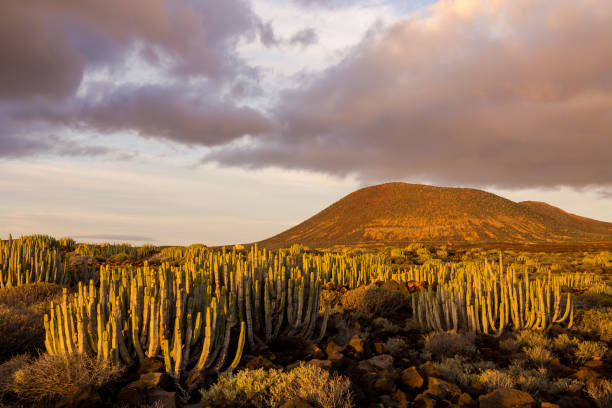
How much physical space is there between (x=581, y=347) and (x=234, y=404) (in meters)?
6.08

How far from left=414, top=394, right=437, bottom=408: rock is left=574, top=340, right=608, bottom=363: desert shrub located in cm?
374

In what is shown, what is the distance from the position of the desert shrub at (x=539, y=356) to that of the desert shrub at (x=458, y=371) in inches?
42.6

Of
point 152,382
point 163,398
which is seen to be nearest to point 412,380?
point 163,398

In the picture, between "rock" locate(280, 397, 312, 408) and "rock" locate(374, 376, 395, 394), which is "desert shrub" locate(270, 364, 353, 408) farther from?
"rock" locate(374, 376, 395, 394)

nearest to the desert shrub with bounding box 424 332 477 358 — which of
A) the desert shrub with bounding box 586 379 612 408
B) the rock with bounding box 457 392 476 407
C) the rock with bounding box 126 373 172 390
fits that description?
the desert shrub with bounding box 586 379 612 408

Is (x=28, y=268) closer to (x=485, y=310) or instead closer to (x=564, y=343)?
(x=485, y=310)

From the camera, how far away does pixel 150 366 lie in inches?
220

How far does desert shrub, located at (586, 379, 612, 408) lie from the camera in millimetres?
5147

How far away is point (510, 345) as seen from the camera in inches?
300

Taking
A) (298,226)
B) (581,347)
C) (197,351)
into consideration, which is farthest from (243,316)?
(298,226)

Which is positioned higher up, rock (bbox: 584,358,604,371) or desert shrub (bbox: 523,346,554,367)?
desert shrub (bbox: 523,346,554,367)

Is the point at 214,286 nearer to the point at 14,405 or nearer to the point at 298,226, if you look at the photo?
the point at 14,405

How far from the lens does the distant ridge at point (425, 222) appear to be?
73.1 m

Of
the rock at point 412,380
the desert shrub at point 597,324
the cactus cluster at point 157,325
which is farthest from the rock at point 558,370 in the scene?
the cactus cluster at point 157,325
